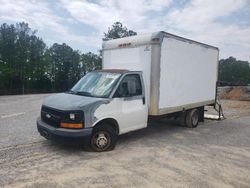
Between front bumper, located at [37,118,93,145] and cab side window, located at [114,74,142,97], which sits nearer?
front bumper, located at [37,118,93,145]

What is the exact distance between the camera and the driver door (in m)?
6.93

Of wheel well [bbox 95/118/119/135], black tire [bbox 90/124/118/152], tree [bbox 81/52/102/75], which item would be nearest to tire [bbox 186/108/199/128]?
wheel well [bbox 95/118/119/135]

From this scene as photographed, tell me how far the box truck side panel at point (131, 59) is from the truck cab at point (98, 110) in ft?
0.93

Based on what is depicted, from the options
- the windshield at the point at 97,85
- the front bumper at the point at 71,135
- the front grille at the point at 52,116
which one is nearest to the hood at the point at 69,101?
the front grille at the point at 52,116

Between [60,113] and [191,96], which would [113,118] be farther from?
[191,96]

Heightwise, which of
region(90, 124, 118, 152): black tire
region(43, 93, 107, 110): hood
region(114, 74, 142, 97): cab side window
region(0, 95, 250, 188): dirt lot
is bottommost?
region(0, 95, 250, 188): dirt lot

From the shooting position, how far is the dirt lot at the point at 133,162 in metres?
4.87

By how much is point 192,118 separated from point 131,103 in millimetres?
3869

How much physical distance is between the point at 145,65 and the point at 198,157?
2911mm

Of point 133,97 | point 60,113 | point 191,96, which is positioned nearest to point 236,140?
point 191,96

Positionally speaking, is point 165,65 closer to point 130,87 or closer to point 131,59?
point 131,59

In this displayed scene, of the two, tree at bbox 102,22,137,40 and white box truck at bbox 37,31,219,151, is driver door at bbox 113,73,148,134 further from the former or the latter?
tree at bbox 102,22,137,40

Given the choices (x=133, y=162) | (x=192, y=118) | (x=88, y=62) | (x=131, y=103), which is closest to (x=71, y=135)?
(x=133, y=162)

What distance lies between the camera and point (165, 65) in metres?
7.93
